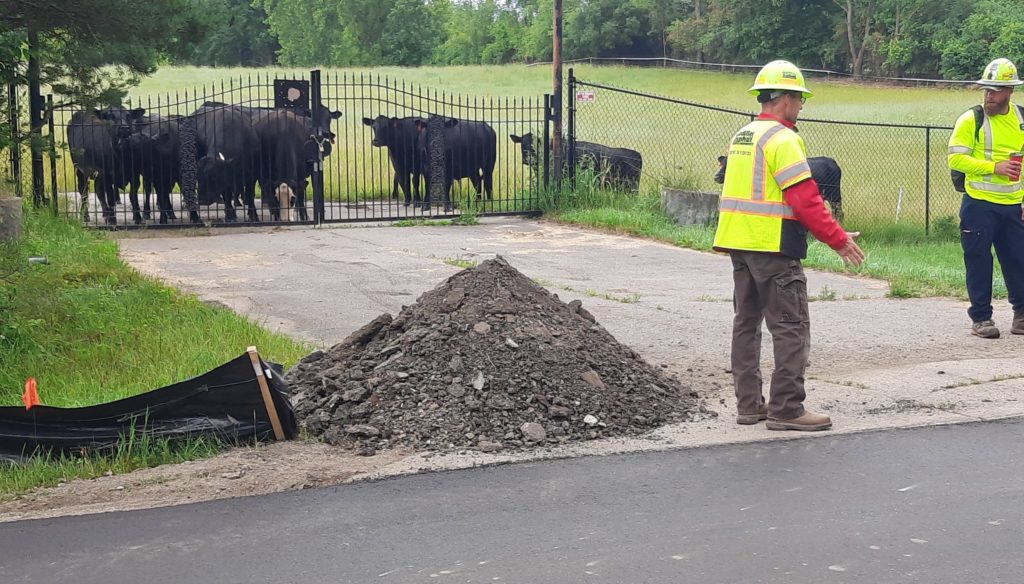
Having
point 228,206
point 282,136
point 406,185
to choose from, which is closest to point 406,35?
point 406,185

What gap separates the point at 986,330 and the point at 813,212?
3.69 metres

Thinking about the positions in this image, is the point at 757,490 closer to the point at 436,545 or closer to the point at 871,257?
the point at 436,545

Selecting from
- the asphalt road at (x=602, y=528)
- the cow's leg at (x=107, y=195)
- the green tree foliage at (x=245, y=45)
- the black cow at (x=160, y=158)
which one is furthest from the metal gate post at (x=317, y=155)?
the green tree foliage at (x=245, y=45)

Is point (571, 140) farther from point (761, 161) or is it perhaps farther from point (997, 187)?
point (761, 161)

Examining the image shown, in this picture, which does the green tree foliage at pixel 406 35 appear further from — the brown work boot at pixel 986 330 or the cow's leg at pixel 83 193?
the brown work boot at pixel 986 330

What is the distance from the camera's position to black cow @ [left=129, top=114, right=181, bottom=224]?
17734mm

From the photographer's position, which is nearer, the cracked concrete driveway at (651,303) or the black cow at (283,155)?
the cracked concrete driveway at (651,303)

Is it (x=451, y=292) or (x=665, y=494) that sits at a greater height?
(x=451, y=292)

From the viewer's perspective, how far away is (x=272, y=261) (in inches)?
569

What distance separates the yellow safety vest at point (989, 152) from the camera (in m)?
9.69

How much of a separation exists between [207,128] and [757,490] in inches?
551

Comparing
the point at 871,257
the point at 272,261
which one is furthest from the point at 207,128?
the point at 871,257

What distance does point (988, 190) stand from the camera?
31.8 ft

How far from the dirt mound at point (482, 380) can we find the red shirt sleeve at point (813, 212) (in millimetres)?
1362
